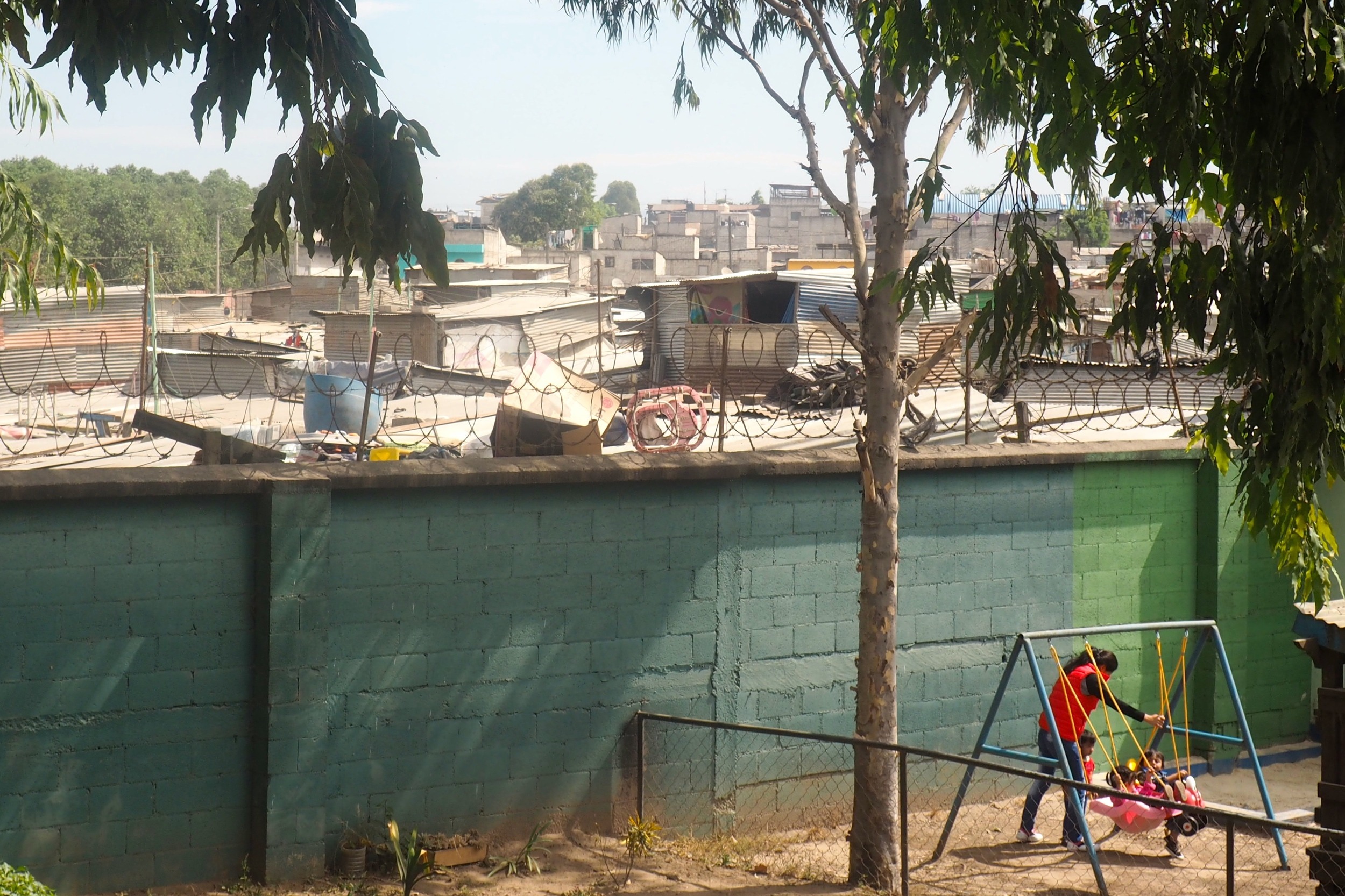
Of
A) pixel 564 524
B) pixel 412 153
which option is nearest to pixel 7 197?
pixel 564 524

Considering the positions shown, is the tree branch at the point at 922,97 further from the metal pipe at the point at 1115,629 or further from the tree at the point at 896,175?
the metal pipe at the point at 1115,629

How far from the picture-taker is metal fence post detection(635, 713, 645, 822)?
26.1ft

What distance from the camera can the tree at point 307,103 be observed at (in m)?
4.23

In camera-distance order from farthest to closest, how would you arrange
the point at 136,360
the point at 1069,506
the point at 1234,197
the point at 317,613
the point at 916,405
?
1. the point at 136,360
2. the point at 916,405
3. the point at 1069,506
4. the point at 317,613
5. the point at 1234,197

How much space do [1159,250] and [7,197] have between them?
21.2 ft

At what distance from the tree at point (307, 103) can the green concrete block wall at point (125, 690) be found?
280 centimetres

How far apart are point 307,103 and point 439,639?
12.6 feet

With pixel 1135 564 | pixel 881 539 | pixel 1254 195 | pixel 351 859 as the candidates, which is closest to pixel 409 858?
pixel 351 859

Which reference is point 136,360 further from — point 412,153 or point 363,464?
point 412,153

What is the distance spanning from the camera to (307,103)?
14.2 feet

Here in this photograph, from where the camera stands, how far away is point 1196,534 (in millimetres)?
10273

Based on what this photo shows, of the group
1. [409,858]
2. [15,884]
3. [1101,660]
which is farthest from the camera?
[1101,660]

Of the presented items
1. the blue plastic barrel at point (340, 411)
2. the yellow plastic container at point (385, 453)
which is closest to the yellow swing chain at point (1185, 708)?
the yellow plastic container at point (385, 453)

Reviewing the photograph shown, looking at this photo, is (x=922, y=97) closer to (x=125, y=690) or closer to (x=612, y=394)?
(x=612, y=394)
